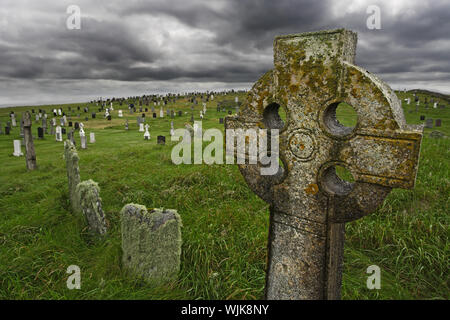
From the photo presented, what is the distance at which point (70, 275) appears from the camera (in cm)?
380

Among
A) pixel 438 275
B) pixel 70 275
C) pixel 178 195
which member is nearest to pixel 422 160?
pixel 438 275

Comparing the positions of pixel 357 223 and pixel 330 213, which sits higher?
pixel 330 213

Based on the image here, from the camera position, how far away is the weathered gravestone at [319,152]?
2035mm

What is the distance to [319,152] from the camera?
7.75ft

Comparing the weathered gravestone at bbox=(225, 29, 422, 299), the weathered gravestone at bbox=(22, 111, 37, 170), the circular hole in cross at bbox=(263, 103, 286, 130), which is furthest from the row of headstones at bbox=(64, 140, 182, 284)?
the weathered gravestone at bbox=(22, 111, 37, 170)

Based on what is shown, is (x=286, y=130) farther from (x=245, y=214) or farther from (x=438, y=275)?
(x=438, y=275)

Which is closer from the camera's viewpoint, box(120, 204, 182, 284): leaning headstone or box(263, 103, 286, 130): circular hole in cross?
box(263, 103, 286, 130): circular hole in cross

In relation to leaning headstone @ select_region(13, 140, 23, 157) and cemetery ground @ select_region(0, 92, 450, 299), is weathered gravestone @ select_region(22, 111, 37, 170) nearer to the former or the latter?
cemetery ground @ select_region(0, 92, 450, 299)

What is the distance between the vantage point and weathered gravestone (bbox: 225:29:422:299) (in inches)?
80.1

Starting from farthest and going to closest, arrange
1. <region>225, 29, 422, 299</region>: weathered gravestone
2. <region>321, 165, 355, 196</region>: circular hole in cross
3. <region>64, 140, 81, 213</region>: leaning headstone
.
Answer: <region>64, 140, 81, 213</region>: leaning headstone, <region>321, 165, 355, 196</region>: circular hole in cross, <region>225, 29, 422, 299</region>: weathered gravestone

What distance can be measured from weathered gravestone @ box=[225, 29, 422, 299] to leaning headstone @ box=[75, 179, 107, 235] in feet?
10.9

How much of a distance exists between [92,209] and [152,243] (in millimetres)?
1689

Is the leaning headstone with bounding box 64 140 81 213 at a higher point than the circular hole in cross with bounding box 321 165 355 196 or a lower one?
lower

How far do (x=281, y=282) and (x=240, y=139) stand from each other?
5.05ft
